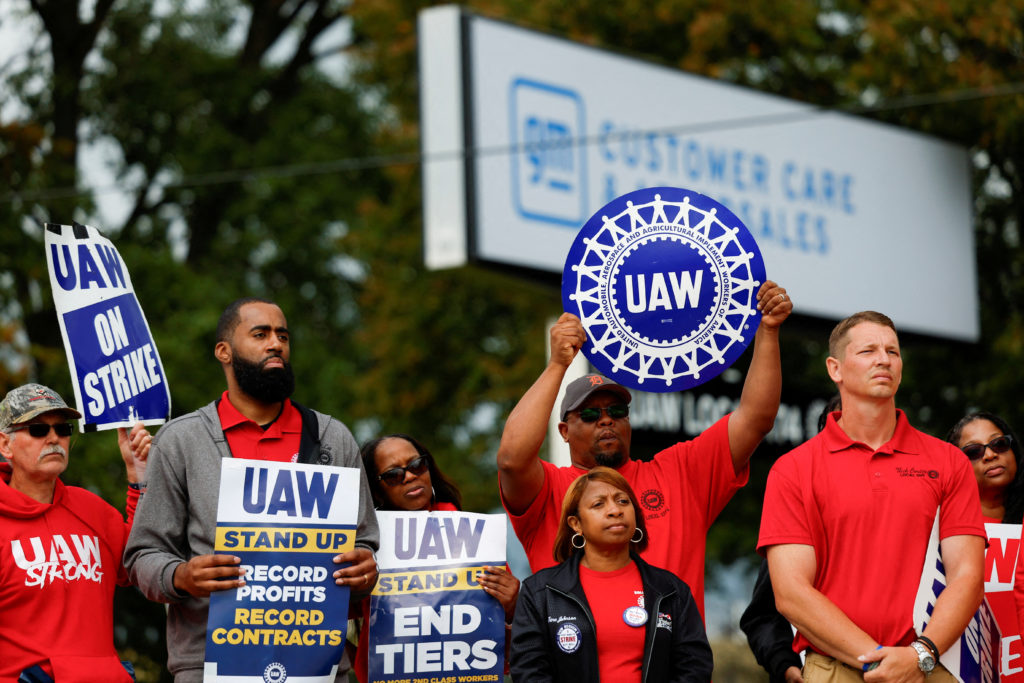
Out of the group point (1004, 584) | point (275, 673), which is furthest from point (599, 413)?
point (1004, 584)

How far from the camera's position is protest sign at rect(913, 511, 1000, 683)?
17.2 ft

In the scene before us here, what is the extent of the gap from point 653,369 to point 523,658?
1337mm

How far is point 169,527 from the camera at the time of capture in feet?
18.3

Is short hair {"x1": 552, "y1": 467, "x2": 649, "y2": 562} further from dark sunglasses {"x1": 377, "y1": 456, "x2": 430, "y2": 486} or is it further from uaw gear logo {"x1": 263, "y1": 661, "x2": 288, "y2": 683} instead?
uaw gear logo {"x1": 263, "y1": 661, "x2": 288, "y2": 683}

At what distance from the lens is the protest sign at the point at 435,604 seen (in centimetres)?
584

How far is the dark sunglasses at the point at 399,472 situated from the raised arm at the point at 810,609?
1.52 metres

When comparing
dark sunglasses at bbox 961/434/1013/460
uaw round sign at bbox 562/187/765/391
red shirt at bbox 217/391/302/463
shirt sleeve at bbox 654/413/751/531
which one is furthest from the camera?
dark sunglasses at bbox 961/434/1013/460

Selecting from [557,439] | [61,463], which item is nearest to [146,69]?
[557,439]

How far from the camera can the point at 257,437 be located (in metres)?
5.84

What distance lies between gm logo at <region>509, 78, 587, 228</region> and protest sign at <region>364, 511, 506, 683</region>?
6.40 metres

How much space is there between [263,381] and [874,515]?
221 cm

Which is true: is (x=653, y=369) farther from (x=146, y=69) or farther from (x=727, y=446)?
(x=146, y=69)

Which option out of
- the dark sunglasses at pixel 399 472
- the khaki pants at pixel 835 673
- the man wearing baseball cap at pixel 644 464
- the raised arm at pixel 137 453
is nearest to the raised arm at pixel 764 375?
the man wearing baseball cap at pixel 644 464

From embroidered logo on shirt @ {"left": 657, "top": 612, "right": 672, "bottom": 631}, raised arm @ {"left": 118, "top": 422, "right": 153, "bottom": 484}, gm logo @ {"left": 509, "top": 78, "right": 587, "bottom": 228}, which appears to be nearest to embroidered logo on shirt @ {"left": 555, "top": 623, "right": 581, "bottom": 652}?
embroidered logo on shirt @ {"left": 657, "top": 612, "right": 672, "bottom": 631}
